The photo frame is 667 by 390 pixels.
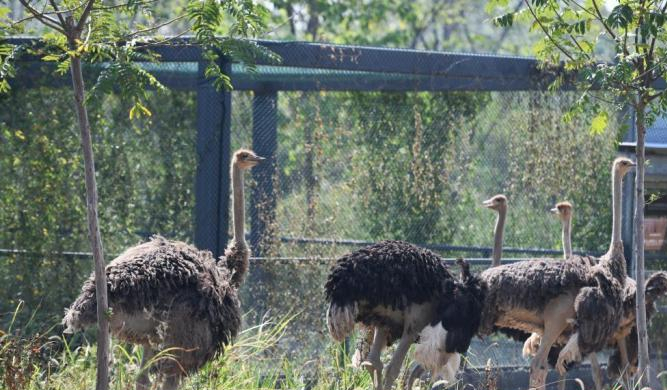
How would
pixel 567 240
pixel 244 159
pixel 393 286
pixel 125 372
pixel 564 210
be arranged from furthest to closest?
pixel 564 210 < pixel 567 240 < pixel 244 159 < pixel 393 286 < pixel 125 372

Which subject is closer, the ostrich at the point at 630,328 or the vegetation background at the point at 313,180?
the ostrich at the point at 630,328

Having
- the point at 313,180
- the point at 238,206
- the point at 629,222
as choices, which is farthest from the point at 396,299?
the point at 629,222

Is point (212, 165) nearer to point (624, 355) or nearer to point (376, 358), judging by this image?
point (376, 358)

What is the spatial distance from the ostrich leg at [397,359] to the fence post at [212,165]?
155 cm

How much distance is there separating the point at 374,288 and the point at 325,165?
93.7 inches

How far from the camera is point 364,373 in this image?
654 cm

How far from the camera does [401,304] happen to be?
20.1 ft

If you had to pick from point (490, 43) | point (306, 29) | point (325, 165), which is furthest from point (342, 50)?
point (490, 43)

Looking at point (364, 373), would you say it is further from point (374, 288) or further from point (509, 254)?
point (509, 254)

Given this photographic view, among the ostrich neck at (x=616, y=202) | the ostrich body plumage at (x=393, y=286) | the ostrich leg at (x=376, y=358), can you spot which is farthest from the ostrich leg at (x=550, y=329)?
the ostrich leg at (x=376, y=358)

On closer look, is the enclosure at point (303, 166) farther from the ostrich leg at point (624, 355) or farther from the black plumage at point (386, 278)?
the black plumage at point (386, 278)

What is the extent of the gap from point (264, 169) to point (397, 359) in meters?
2.29

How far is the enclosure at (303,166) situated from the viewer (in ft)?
25.3

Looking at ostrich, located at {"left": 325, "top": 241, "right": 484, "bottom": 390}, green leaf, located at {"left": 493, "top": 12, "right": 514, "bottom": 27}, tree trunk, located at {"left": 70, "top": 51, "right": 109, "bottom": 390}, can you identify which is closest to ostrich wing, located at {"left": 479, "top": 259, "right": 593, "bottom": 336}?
ostrich, located at {"left": 325, "top": 241, "right": 484, "bottom": 390}
